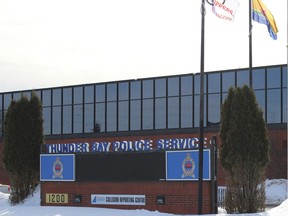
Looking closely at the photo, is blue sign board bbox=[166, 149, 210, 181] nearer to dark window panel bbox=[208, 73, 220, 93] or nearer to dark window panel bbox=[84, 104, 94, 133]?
dark window panel bbox=[208, 73, 220, 93]

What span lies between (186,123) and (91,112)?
9453mm

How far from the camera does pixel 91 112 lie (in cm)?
5047

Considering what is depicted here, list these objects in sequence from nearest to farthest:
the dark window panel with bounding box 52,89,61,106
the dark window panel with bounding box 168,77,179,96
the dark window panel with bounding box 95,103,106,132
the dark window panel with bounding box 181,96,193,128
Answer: the dark window panel with bounding box 181,96,193,128 < the dark window panel with bounding box 168,77,179,96 < the dark window panel with bounding box 95,103,106,132 < the dark window panel with bounding box 52,89,61,106

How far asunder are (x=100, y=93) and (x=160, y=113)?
613 cm

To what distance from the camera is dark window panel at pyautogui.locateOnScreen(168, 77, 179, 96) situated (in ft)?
152

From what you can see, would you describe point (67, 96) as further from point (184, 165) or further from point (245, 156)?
point (245, 156)

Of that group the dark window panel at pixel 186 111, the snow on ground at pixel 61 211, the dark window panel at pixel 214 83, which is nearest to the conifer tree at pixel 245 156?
the snow on ground at pixel 61 211

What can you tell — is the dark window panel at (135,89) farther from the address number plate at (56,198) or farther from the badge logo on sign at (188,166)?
the badge logo on sign at (188,166)

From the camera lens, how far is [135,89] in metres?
48.3

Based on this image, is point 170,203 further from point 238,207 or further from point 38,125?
point 38,125

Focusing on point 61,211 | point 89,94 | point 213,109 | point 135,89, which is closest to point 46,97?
point 89,94

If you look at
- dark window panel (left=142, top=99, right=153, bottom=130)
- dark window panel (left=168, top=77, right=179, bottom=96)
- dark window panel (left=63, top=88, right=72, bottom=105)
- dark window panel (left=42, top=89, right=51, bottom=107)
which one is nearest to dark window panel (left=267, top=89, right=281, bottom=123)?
dark window panel (left=168, top=77, right=179, bottom=96)

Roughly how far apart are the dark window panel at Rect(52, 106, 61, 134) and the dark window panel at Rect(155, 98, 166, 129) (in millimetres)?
9418

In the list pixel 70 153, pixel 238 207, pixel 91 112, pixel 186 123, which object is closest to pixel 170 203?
pixel 238 207
